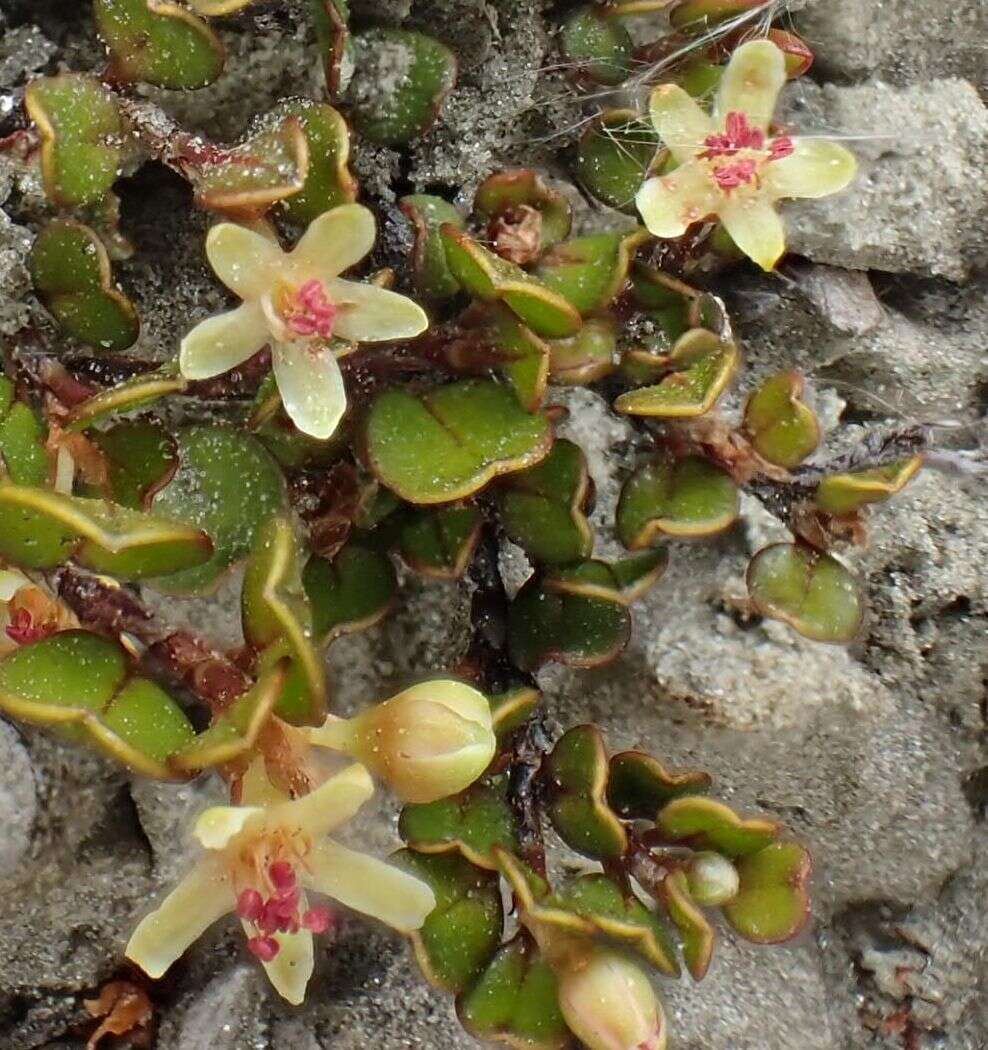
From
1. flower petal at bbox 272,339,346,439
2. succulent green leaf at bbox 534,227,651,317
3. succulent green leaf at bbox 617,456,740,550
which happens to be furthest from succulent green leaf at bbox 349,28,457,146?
succulent green leaf at bbox 617,456,740,550

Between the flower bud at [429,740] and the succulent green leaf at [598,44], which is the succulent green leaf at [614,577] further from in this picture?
the succulent green leaf at [598,44]

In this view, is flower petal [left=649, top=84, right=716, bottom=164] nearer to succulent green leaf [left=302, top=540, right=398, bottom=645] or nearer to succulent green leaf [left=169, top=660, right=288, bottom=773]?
succulent green leaf [left=302, top=540, right=398, bottom=645]

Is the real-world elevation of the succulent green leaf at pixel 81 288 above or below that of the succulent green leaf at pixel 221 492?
above

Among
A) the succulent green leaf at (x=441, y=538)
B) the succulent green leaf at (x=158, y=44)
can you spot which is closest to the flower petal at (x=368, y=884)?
the succulent green leaf at (x=441, y=538)

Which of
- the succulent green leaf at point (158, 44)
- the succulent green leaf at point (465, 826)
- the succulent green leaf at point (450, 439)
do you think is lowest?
the succulent green leaf at point (465, 826)

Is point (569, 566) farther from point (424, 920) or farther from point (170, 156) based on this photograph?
point (170, 156)

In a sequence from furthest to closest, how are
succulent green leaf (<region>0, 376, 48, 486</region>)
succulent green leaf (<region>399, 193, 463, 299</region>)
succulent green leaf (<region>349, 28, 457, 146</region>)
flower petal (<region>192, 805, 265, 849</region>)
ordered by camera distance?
succulent green leaf (<region>349, 28, 457, 146</region>) → succulent green leaf (<region>399, 193, 463, 299</region>) → succulent green leaf (<region>0, 376, 48, 486</region>) → flower petal (<region>192, 805, 265, 849</region>)

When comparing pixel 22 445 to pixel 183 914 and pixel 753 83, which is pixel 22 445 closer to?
pixel 183 914
